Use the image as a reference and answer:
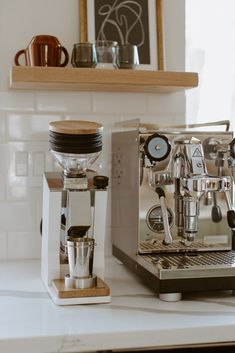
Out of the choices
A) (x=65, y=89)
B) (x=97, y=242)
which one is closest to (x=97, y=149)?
(x=97, y=242)

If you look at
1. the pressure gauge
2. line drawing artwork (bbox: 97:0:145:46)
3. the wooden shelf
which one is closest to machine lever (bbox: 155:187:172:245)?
the pressure gauge

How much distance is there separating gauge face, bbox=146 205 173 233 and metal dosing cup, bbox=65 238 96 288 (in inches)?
9.2

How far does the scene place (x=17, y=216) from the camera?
1818mm

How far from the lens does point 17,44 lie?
179 centimetres

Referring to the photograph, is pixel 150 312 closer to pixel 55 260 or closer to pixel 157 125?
pixel 55 260

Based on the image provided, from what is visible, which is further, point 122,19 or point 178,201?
point 122,19

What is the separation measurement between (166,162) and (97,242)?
27cm

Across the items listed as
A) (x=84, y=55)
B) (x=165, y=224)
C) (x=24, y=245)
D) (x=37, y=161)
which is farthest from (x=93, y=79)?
(x=24, y=245)

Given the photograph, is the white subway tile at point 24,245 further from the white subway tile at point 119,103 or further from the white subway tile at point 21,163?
the white subway tile at point 119,103

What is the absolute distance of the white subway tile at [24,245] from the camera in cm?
182

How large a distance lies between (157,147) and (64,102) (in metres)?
0.46

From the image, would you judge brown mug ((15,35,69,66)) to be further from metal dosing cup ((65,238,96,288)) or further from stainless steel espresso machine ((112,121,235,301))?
metal dosing cup ((65,238,96,288))

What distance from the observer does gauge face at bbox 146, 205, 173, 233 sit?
61.6 inches

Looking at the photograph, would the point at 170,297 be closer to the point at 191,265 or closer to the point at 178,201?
the point at 191,265
